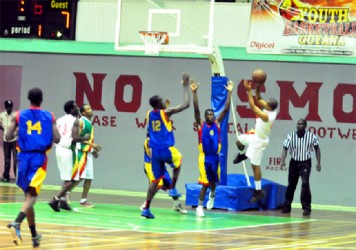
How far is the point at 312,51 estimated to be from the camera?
953 inches

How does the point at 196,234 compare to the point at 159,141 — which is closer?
the point at 196,234

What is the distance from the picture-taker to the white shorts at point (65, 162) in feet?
61.7

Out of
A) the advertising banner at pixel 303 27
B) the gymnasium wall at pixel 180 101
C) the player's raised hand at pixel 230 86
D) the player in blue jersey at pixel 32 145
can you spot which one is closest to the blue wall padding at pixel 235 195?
the player's raised hand at pixel 230 86

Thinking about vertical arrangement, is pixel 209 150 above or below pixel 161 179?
above

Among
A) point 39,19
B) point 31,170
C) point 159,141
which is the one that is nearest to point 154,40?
point 159,141

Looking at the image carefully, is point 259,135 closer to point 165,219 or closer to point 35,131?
point 165,219

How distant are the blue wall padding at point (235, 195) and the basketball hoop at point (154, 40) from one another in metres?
2.99

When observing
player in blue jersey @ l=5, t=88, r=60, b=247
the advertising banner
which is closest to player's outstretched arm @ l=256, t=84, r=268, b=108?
the advertising banner

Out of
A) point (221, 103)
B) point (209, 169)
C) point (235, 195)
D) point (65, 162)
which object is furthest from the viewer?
point (235, 195)

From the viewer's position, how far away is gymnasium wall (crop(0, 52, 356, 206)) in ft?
80.7

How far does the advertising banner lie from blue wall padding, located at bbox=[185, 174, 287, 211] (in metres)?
4.09

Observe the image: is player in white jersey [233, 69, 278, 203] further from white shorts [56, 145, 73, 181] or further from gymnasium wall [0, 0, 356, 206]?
gymnasium wall [0, 0, 356, 206]

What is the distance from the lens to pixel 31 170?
43.1ft

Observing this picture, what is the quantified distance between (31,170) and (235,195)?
8173 mm
